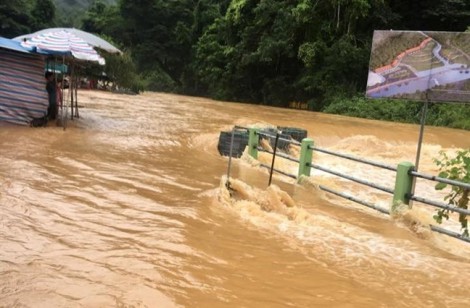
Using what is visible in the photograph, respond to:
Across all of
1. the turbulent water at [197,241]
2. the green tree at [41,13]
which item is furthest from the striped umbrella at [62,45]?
the green tree at [41,13]

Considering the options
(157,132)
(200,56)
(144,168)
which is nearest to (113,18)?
(200,56)

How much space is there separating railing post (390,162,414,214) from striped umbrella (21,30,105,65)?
851 centimetres

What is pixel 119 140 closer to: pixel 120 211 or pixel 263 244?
pixel 120 211

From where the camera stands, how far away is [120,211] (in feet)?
20.9

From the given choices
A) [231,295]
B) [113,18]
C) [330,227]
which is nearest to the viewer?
Answer: [231,295]

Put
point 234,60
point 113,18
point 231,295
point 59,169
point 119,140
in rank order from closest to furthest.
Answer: point 231,295, point 59,169, point 119,140, point 234,60, point 113,18

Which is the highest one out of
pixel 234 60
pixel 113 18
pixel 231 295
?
pixel 113 18

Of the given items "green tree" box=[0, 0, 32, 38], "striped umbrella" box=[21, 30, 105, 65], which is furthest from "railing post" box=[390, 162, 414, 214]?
"green tree" box=[0, 0, 32, 38]

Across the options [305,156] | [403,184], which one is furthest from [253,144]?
[403,184]

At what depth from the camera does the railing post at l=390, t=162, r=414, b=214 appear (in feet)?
22.2

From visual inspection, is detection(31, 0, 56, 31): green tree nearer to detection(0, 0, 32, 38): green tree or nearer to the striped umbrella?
detection(0, 0, 32, 38): green tree

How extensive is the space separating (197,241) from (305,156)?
3.96 metres

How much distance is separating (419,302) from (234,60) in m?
35.4

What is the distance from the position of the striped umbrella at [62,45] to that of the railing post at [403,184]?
8.51 metres
